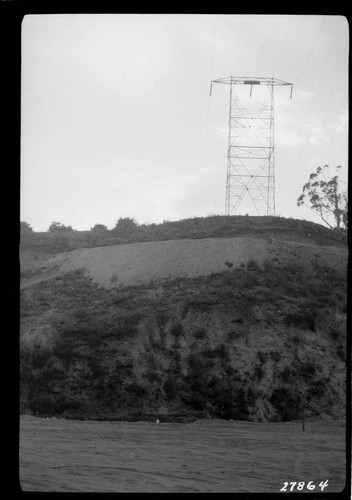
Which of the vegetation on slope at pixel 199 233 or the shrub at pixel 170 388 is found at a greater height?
the vegetation on slope at pixel 199 233

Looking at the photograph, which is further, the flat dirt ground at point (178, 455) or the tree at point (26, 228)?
the tree at point (26, 228)

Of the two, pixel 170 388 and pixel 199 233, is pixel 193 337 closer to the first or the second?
pixel 170 388

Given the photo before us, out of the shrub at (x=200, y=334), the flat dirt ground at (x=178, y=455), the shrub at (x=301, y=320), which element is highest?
the shrub at (x=301, y=320)

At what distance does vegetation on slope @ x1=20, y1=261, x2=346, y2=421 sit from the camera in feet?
77.6

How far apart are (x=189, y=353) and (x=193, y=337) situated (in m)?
1.27

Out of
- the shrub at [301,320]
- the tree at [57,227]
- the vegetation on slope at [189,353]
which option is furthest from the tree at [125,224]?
the shrub at [301,320]

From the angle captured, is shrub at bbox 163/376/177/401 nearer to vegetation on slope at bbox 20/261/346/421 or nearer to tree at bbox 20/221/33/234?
vegetation on slope at bbox 20/261/346/421

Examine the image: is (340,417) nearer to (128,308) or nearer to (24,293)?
(128,308)

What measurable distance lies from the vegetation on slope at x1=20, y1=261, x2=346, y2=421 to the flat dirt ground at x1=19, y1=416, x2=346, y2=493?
115cm

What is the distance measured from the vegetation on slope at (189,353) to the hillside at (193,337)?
0.04 m

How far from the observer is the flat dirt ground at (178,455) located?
12.5m

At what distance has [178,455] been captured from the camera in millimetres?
16844

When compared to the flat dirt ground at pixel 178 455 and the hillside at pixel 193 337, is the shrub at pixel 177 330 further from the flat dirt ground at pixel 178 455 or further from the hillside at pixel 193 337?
the flat dirt ground at pixel 178 455
